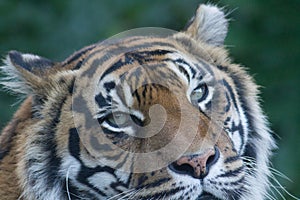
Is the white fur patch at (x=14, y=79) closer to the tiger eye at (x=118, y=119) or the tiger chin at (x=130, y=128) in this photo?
the tiger chin at (x=130, y=128)

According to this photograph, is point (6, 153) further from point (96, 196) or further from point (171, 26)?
point (171, 26)

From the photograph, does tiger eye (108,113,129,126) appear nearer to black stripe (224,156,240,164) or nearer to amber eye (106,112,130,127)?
amber eye (106,112,130,127)

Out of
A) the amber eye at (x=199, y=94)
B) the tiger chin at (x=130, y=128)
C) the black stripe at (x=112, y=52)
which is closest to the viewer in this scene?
the tiger chin at (x=130, y=128)

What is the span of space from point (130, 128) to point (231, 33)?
3.79m

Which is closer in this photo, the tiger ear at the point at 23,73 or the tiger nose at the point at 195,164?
the tiger nose at the point at 195,164

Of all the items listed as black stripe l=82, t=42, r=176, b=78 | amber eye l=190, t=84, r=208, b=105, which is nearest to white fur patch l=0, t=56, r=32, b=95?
black stripe l=82, t=42, r=176, b=78

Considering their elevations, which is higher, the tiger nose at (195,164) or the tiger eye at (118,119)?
the tiger eye at (118,119)

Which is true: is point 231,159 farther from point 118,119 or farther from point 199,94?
point 118,119

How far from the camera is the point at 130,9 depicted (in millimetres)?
8781

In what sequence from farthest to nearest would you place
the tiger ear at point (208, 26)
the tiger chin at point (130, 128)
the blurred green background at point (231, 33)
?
1. the blurred green background at point (231, 33)
2. the tiger ear at point (208, 26)
3. the tiger chin at point (130, 128)

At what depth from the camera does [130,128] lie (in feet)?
14.5

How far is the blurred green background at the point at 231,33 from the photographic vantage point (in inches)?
311

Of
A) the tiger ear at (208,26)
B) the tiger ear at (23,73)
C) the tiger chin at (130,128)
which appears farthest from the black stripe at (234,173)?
the tiger ear at (23,73)

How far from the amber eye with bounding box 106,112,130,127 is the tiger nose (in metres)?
0.38
